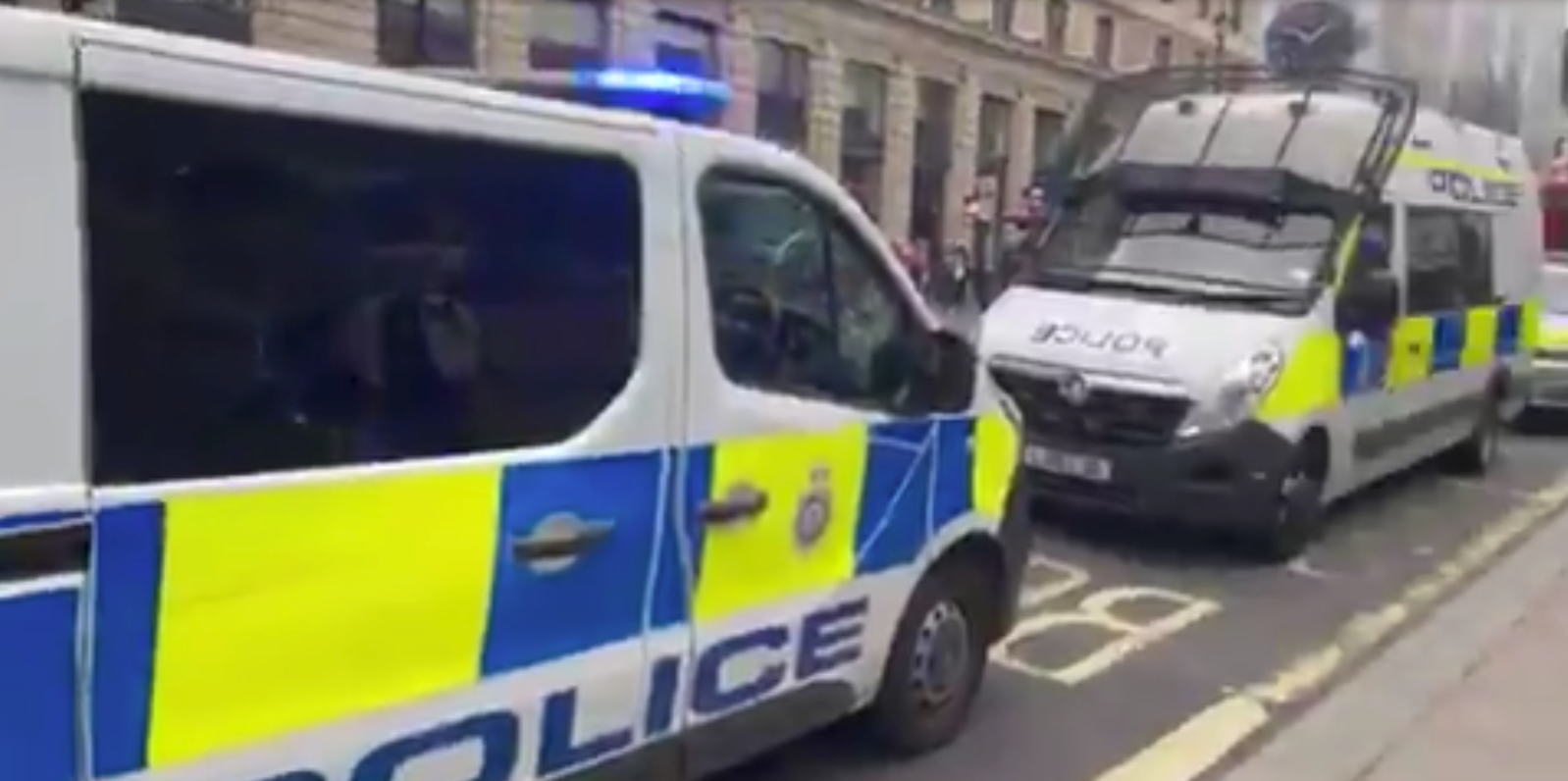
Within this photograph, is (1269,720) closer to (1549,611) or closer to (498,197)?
(1549,611)

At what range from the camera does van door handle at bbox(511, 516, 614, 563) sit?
3514mm

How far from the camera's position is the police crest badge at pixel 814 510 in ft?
14.4

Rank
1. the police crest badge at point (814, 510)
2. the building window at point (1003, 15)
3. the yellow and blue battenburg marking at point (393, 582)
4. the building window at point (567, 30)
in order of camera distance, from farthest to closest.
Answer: the building window at point (1003, 15) < the building window at point (567, 30) < the police crest badge at point (814, 510) < the yellow and blue battenburg marking at point (393, 582)

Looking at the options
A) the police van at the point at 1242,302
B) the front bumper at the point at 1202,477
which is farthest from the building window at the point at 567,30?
the front bumper at the point at 1202,477

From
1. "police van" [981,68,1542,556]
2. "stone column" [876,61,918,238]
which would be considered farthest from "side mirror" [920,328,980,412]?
"stone column" [876,61,918,238]

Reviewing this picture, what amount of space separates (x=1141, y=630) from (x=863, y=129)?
24858 mm

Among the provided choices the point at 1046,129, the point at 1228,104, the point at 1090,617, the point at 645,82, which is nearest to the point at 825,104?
the point at 1046,129


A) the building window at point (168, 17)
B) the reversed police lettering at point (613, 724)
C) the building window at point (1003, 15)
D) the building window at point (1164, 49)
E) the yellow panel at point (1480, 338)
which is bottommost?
the reversed police lettering at point (613, 724)

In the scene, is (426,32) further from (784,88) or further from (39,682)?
(39,682)

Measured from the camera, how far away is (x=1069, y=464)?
8.31 meters

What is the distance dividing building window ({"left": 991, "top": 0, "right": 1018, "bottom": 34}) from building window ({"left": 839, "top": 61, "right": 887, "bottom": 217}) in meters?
4.87

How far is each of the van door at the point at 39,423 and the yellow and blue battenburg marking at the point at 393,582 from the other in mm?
65

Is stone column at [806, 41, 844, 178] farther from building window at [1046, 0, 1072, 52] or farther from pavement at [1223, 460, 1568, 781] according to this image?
pavement at [1223, 460, 1568, 781]

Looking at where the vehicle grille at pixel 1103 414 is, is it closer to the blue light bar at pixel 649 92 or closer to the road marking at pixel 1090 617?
the road marking at pixel 1090 617
